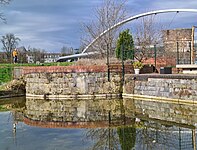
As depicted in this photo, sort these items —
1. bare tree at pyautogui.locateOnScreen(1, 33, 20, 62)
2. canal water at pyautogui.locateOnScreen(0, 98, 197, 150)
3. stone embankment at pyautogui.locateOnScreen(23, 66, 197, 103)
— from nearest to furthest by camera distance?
canal water at pyautogui.locateOnScreen(0, 98, 197, 150) < stone embankment at pyautogui.locateOnScreen(23, 66, 197, 103) < bare tree at pyautogui.locateOnScreen(1, 33, 20, 62)

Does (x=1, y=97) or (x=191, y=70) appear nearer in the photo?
(x=191, y=70)

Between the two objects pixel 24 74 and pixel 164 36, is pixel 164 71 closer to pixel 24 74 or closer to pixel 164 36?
pixel 24 74

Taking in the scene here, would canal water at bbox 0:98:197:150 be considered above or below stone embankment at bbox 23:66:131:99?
below

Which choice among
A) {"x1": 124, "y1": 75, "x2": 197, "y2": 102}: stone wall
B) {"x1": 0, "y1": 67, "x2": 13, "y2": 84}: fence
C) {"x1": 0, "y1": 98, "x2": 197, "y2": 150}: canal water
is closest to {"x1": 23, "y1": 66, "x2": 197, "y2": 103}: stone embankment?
{"x1": 124, "y1": 75, "x2": 197, "y2": 102}: stone wall

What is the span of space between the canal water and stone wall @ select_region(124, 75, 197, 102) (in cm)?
59

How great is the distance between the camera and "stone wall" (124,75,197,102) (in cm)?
1343

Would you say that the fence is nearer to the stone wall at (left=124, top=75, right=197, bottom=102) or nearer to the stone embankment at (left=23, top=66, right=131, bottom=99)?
the stone embankment at (left=23, top=66, right=131, bottom=99)

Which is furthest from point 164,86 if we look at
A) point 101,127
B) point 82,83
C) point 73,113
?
point 101,127

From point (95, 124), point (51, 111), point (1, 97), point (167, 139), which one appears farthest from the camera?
point (1, 97)

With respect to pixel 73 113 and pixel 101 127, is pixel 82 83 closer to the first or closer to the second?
pixel 73 113

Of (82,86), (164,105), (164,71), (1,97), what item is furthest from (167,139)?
(1,97)

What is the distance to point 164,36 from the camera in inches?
1089

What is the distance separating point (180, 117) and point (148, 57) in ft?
35.2

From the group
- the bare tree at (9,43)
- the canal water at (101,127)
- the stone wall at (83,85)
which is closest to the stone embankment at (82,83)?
the stone wall at (83,85)
